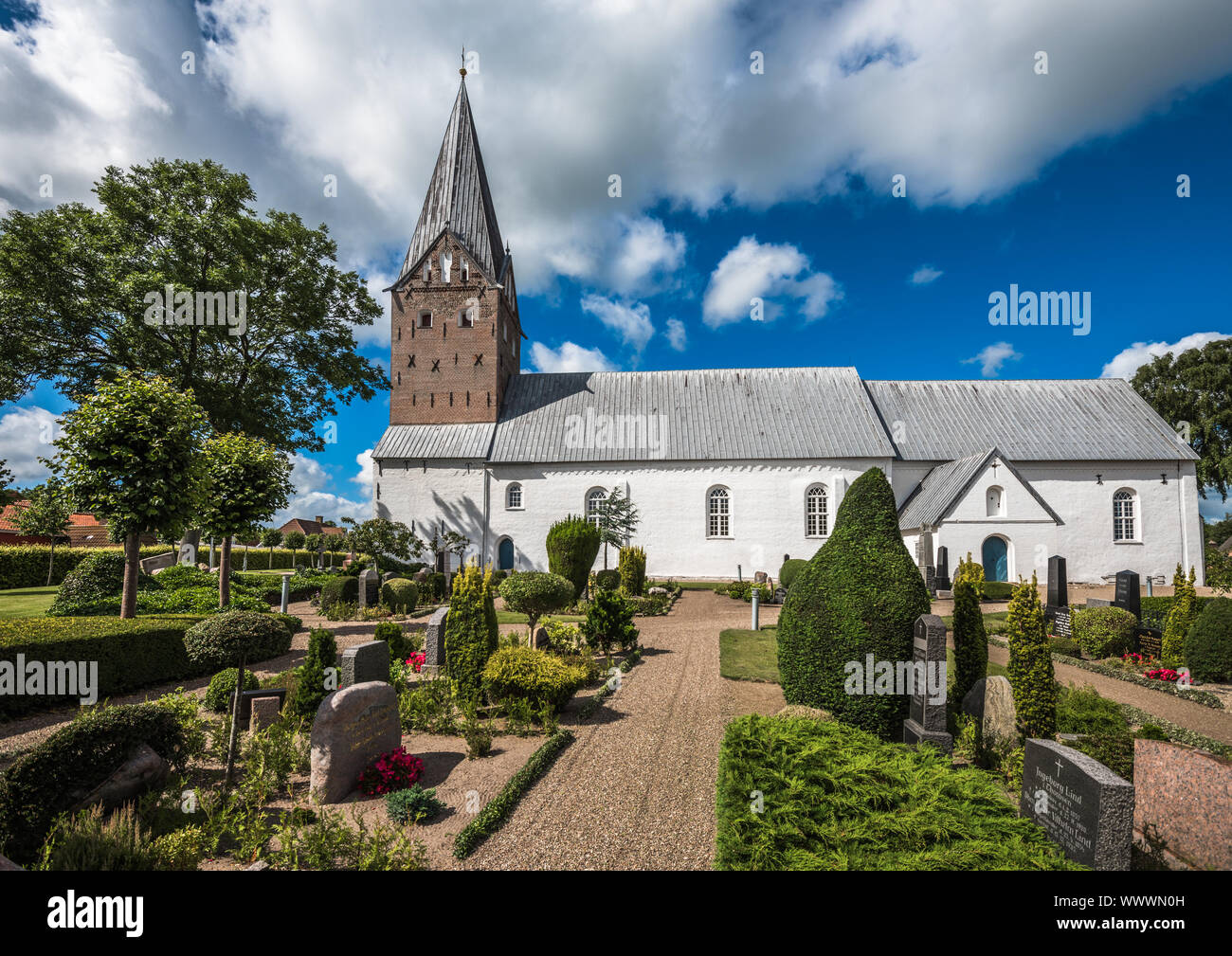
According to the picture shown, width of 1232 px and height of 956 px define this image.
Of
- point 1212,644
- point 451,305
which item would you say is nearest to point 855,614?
point 1212,644

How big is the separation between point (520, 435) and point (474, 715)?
19.7 metres

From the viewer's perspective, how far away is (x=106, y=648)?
26.0 ft

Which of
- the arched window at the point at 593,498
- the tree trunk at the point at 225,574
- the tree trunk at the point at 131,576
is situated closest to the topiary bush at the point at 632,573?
the arched window at the point at 593,498

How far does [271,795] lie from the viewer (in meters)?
4.98

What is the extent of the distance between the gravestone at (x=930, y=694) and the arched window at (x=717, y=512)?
18.5 metres

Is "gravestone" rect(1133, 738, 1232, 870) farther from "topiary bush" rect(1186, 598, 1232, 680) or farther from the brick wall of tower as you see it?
the brick wall of tower

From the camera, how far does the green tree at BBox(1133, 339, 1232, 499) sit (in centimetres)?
2931

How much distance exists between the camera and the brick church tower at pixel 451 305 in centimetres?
2581

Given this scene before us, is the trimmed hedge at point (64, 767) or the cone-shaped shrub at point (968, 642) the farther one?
the cone-shaped shrub at point (968, 642)

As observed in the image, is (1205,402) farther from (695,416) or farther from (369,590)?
(369,590)

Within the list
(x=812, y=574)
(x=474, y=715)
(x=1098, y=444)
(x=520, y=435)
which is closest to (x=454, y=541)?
(x=520, y=435)

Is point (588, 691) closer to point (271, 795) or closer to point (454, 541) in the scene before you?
point (271, 795)

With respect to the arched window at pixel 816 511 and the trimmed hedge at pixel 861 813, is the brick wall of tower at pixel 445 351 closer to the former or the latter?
the arched window at pixel 816 511

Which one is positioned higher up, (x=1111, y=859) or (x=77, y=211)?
(x=77, y=211)
